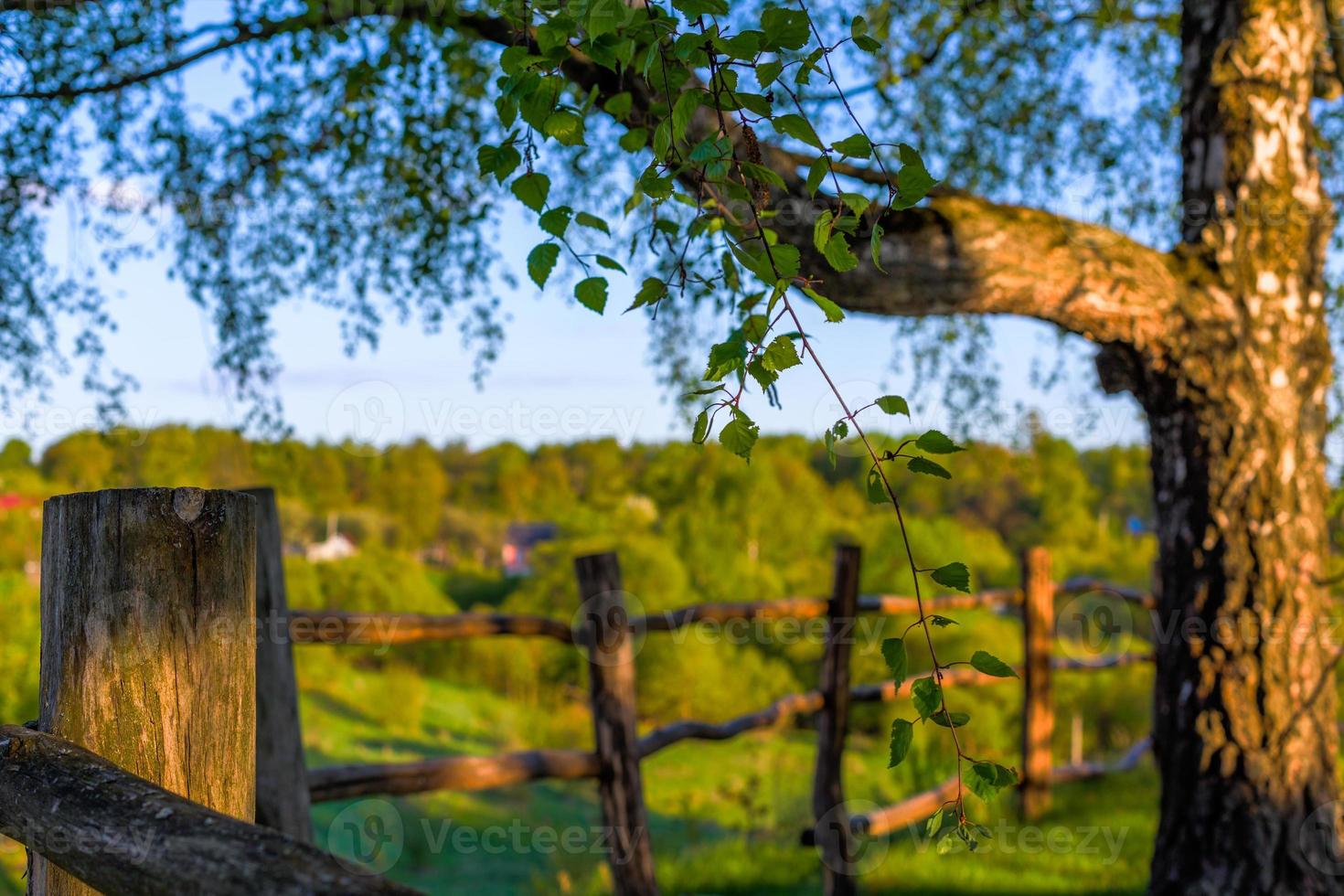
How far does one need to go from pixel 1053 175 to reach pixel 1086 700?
1071 cm

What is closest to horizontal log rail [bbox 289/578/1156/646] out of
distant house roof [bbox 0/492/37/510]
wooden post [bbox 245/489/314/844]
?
wooden post [bbox 245/489/314/844]

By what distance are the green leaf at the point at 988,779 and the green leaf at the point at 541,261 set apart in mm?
721

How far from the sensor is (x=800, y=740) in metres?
12.5

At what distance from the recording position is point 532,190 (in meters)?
1.23

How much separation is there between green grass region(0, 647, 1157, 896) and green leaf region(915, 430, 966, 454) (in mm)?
3896

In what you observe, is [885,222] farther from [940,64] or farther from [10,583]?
[10,583]

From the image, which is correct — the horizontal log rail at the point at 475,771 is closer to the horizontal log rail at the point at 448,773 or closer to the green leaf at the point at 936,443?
the horizontal log rail at the point at 448,773

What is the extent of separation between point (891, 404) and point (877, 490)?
9 cm

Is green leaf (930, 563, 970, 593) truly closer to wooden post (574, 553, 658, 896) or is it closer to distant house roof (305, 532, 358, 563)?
wooden post (574, 553, 658, 896)

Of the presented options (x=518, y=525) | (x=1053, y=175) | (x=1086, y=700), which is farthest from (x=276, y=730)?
(x=1086, y=700)

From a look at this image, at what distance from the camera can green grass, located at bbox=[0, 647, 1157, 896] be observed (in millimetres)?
4703

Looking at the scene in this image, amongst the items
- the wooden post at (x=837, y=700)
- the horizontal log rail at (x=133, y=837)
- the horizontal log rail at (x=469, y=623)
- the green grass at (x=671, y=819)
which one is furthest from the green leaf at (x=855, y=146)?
the green grass at (x=671, y=819)

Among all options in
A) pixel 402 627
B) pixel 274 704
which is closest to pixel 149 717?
pixel 274 704

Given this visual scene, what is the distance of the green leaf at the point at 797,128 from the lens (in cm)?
108
